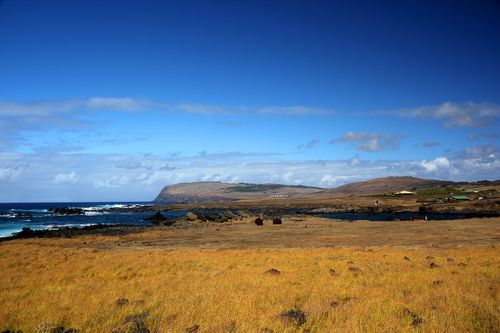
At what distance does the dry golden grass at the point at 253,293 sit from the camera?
10484 mm

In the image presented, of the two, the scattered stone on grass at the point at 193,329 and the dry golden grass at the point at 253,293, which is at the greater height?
the scattered stone on grass at the point at 193,329

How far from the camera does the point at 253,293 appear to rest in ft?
45.6

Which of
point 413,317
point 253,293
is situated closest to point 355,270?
point 253,293

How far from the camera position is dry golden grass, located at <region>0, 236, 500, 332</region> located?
10.5m

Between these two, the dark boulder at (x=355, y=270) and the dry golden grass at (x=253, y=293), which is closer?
the dry golden grass at (x=253, y=293)

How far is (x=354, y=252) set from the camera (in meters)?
26.2

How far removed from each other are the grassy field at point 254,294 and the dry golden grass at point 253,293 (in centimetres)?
4

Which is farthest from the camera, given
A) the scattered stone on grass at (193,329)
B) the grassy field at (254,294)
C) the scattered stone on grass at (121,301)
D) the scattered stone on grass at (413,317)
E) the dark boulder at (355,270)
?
the dark boulder at (355,270)

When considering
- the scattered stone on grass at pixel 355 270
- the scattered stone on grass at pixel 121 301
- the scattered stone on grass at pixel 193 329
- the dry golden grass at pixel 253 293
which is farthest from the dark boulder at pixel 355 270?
the scattered stone on grass at pixel 121 301

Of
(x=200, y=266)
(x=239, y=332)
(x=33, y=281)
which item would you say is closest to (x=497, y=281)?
(x=239, y=332)

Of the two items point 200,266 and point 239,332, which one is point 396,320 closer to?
point 239,332

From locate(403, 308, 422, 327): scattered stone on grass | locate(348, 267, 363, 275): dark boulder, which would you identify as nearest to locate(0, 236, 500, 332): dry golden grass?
locate(403, 308, 422, 327): scattered stone on grass

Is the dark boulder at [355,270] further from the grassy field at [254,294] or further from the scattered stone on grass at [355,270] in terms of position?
the grassy field at [254,294]

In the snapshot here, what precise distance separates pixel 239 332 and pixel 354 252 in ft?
60.0
